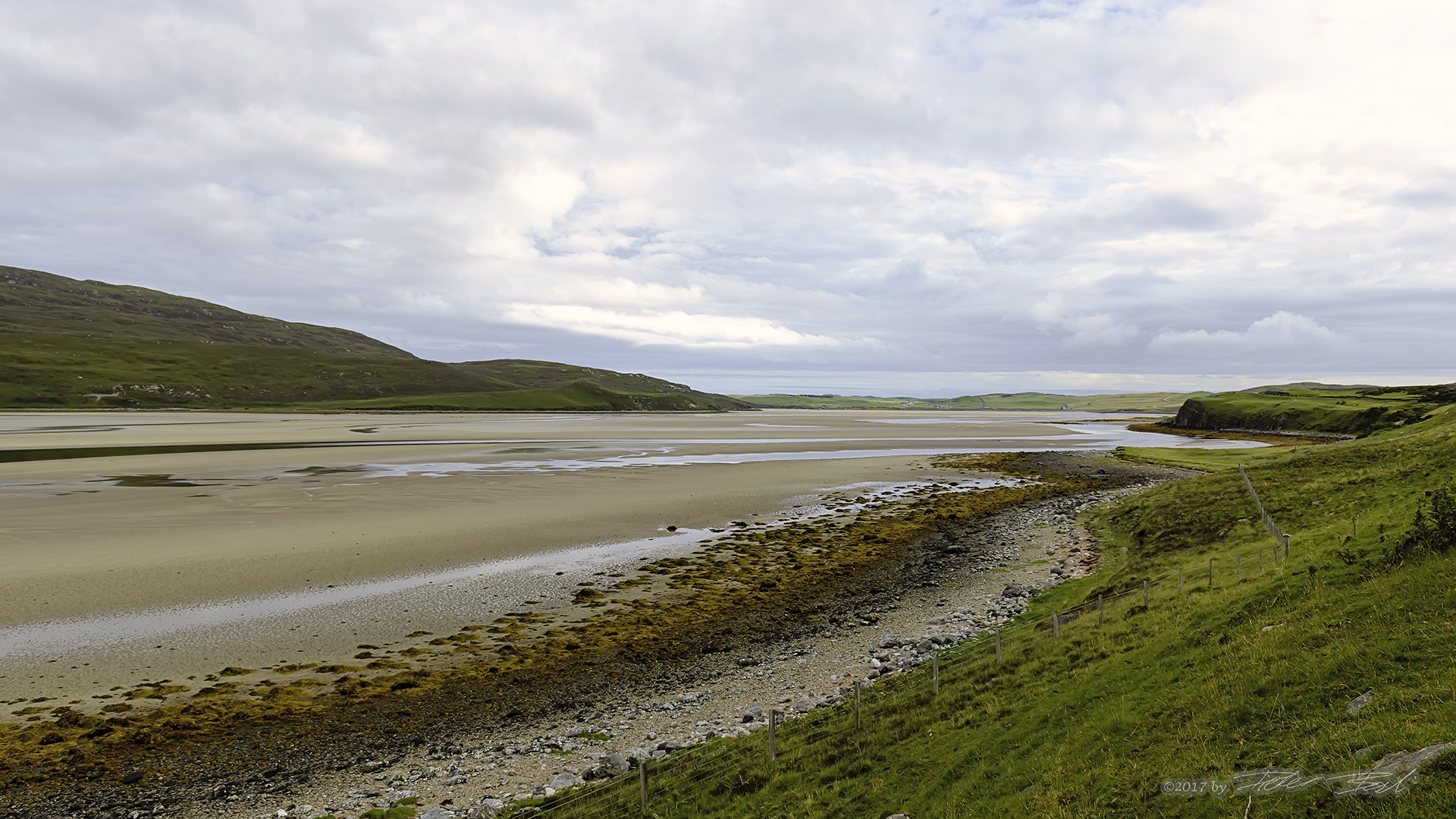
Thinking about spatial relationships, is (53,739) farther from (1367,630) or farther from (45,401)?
(45,401)

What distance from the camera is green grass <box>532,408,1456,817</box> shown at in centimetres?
829

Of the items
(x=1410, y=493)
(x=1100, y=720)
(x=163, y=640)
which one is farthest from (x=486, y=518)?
(x=1410, y=493)

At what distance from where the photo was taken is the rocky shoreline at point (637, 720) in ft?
45.5

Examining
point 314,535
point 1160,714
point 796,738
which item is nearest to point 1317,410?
point 1160,714

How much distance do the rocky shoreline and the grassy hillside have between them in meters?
88.0

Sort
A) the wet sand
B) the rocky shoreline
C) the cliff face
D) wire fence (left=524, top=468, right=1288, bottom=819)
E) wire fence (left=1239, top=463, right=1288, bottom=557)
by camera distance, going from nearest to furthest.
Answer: wire fence (left=524, top=468, right=1288, bottom=819)
the rocky shoreline
wire fence (left=1239, top=463, right=1288, bottom=557)
the wet sand
the cliff face

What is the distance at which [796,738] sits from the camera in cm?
1516

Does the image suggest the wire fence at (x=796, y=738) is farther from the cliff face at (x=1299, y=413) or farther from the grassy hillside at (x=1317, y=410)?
the grassy hillside at (x=1317, y=410)

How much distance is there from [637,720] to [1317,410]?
5325 inches

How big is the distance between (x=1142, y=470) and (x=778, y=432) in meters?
80.5

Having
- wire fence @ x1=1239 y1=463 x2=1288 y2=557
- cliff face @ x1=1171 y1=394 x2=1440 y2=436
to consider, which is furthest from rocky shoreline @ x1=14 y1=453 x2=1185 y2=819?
cliff face @ x1=1171 y1=394 x2=1440 y2=436

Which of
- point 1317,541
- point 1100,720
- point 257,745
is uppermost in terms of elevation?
point 1317,541

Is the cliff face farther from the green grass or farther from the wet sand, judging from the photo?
the green grass

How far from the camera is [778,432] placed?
139750 mm
